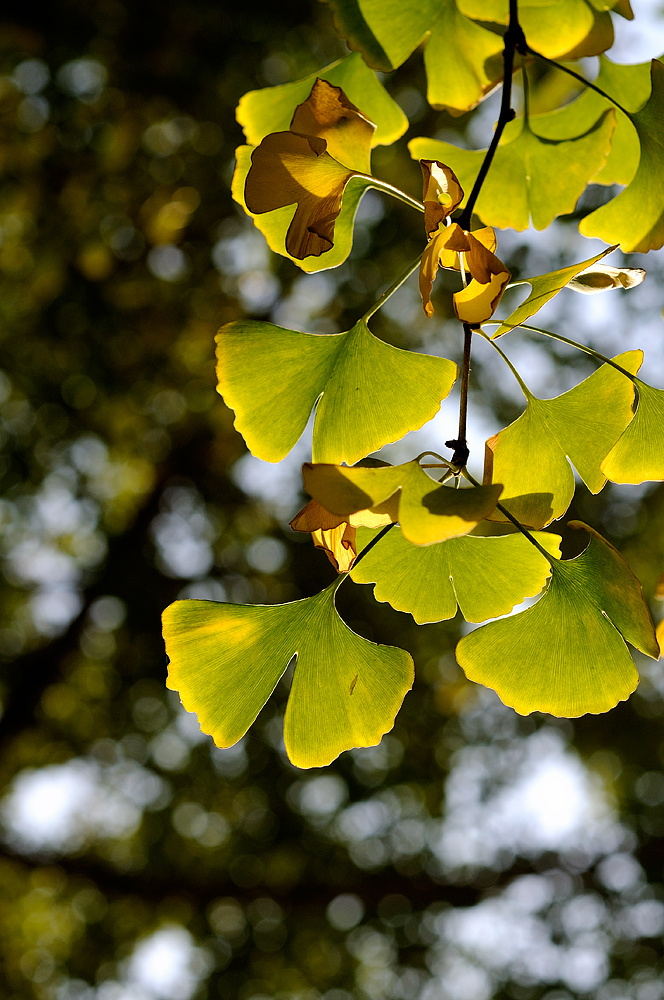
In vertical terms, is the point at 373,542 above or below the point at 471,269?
below

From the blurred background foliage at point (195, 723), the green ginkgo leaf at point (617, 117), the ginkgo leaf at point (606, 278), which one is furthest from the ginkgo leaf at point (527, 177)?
the blurred background foliage at point (195, 723)

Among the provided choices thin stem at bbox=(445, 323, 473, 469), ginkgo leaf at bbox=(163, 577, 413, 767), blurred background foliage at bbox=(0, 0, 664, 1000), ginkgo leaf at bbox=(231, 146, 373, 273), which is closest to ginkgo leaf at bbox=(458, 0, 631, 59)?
ginkgo leaf at bbox=(231, 146, 373, 273)

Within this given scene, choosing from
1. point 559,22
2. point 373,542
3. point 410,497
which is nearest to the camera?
point 410,497

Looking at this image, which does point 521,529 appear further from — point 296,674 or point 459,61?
point 459,61

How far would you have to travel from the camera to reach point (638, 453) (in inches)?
18.7

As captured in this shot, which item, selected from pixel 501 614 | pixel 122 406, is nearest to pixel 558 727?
pixel 122 406

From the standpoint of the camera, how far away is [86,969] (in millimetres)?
3379

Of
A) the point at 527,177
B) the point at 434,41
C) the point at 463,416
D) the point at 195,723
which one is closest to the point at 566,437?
the point at 463,416

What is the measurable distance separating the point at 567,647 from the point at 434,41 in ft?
1.63

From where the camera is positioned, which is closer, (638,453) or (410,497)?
(410,497)

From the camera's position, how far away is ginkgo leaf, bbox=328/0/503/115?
21.2 inches

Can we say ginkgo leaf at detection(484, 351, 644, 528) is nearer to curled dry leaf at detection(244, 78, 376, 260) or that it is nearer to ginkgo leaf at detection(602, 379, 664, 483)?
ginkgo leaf at detection(602, 379, 664, 483)

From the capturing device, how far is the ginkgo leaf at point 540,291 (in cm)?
36

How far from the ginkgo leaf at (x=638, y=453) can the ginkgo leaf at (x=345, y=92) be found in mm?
326
